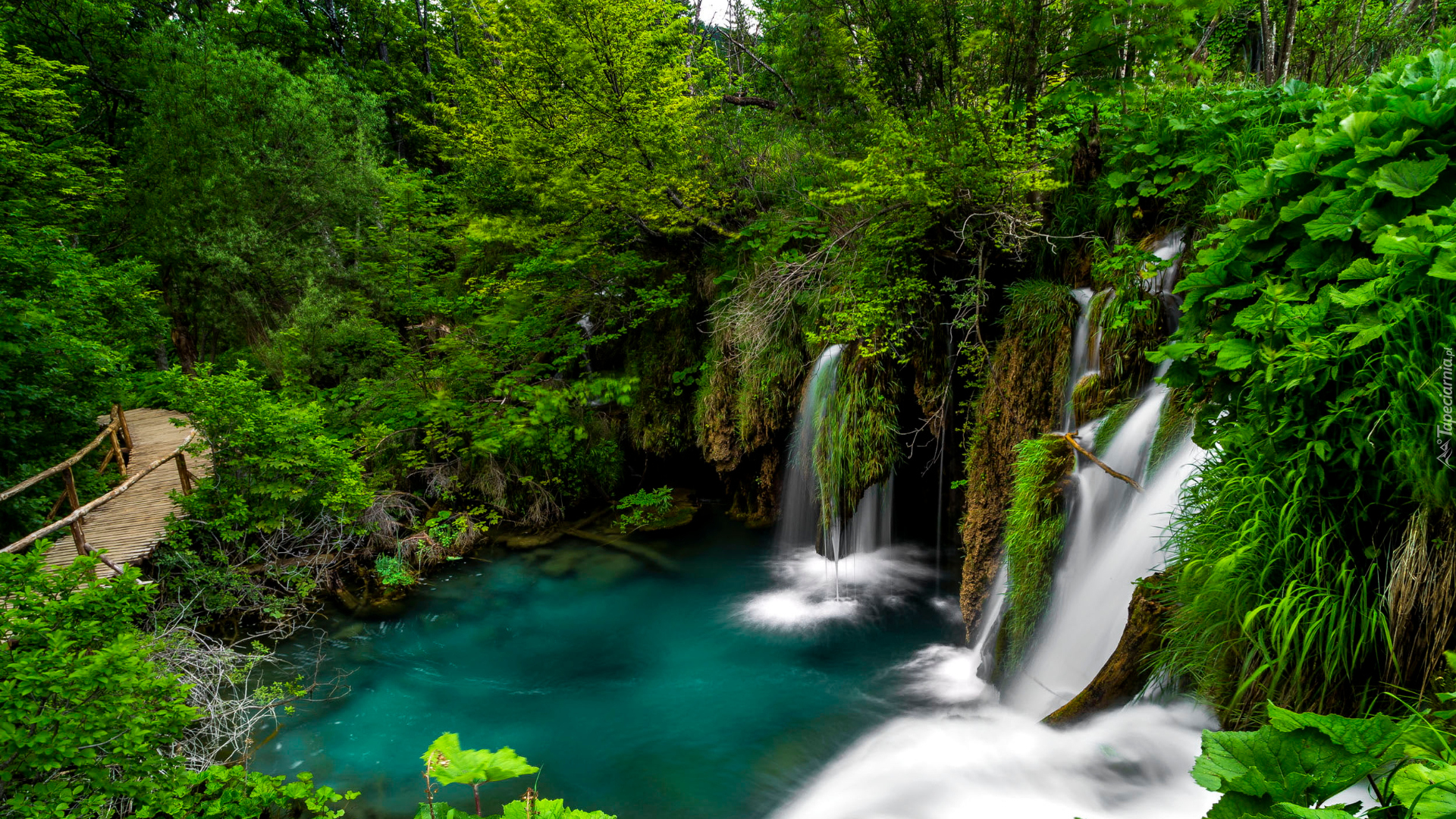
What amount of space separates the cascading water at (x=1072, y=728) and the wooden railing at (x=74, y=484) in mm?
5732

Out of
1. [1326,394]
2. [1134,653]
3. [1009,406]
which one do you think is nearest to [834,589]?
[1009,406]

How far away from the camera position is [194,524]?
6934 mm

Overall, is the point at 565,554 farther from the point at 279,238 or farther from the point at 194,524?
the point at 279,238

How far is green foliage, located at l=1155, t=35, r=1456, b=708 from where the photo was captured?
206 cm

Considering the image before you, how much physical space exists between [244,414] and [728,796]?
6.59 meters

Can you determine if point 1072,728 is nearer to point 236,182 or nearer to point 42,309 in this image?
point 42,309

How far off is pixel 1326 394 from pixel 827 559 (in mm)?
6210

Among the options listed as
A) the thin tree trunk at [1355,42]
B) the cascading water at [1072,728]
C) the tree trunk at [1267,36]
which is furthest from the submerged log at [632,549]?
the thin tree trunk at [1355,42]

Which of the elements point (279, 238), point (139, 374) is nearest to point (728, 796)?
point (279, 238)

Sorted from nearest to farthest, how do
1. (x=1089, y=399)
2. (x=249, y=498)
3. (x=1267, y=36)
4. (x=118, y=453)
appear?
(x=1089, y=399)
(x=1267, y=36)
(x=249, y=498)
(x=118, y=453)

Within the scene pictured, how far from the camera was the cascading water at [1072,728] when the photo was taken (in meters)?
3.25

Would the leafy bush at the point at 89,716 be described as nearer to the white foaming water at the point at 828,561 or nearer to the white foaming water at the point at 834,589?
the white foaming water at the point at 834,589

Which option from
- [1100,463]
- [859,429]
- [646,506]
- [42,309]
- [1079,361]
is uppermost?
[42,309]

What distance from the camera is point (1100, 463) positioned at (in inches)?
159
